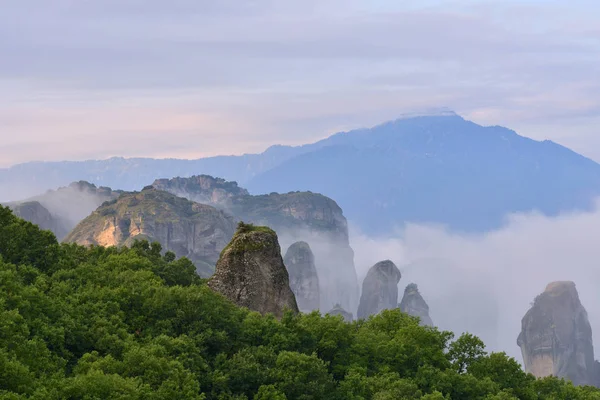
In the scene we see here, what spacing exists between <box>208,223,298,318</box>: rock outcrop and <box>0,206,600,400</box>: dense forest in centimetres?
514

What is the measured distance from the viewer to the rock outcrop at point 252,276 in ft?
206

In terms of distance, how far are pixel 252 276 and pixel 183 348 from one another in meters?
17.8

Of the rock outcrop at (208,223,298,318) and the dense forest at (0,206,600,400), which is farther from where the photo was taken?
the rock outcrop at (208,223,298,318)

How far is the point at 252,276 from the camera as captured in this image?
2470 inches

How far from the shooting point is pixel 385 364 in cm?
5272

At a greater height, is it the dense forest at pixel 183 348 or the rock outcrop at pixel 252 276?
the rock outcrop at pixel 252 276

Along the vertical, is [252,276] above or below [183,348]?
above

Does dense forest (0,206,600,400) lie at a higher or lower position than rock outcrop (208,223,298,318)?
lower

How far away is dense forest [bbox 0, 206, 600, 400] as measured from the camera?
1531 inches

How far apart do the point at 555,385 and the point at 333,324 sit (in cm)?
1698

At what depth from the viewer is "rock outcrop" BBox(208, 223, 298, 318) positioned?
62.8 metres

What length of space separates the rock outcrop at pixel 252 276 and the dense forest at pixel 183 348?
514cm

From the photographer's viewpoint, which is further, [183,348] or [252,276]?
[252,276]

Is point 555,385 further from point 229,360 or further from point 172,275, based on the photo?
point 172,275
